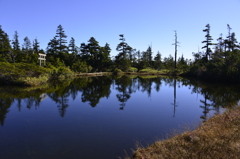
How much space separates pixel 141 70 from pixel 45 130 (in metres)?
40.9

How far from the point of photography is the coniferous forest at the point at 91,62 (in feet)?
68.3

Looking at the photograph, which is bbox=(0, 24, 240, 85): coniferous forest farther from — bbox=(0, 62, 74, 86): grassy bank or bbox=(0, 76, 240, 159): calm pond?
bbox=(0, 76, 240, 159): calm pond

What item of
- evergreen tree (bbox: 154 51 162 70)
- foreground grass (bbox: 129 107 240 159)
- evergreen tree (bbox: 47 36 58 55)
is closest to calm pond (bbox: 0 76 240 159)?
foreground grass (bbox: 129 107 240 159)

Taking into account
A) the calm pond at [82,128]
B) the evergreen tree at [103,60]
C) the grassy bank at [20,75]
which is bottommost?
the calm pond at [82,128]

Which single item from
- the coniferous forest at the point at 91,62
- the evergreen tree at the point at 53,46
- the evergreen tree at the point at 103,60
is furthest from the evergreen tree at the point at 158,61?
the evergreen tree at the point at 53,46

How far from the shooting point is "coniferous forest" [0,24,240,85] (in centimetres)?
2083

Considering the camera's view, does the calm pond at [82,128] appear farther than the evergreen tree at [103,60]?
No

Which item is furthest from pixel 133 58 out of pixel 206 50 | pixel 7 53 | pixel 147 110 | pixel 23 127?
pixel 23 127

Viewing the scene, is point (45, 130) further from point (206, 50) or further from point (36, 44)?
point (36, 44)

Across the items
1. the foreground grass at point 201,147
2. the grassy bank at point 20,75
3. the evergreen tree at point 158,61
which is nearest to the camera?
the foreground grass at point 201,147

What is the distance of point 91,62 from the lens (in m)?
44.4

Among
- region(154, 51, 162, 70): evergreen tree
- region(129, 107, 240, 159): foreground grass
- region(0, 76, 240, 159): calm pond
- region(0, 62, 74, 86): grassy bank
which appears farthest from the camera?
region(154, 51, 162, 70): evergreen tree

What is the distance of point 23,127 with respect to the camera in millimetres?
7164

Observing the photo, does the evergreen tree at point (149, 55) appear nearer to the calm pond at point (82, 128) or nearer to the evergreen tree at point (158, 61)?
the evergreen tree at point (158, 61)
